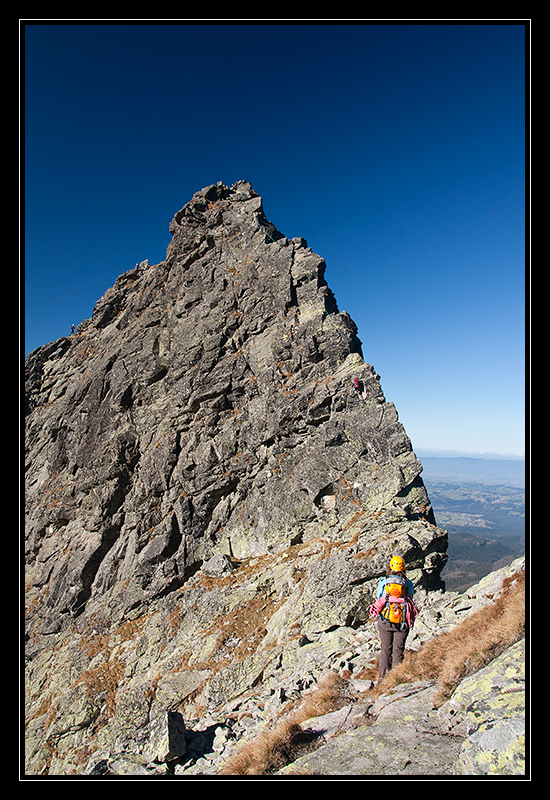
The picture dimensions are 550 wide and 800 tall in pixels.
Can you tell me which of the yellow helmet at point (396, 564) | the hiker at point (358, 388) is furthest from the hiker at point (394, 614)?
the hiker at point (358, 388)

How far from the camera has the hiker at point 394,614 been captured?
33.9ft

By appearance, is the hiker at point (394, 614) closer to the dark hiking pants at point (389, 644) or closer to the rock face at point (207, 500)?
the dark hiking pants at point (389, 644)

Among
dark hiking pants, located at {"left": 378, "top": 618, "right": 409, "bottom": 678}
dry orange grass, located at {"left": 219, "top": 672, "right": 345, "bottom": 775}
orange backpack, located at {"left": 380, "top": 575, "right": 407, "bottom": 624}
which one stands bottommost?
dry orange grass, located at {"left": 219, "top": 672, "right": 345, "bottom": 775}

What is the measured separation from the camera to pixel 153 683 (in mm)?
19797

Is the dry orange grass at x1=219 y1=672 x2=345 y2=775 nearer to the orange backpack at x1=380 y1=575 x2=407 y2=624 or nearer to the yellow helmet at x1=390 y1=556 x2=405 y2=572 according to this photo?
the orange backpack at x1=380 y1=575 x2=407 y2=624

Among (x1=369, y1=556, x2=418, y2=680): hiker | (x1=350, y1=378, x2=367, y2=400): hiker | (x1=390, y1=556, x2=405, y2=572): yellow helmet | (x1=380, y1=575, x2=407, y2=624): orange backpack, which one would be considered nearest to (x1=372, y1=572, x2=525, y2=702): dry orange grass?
(x1=369, y1=556, x2=418, y2=680): hiker

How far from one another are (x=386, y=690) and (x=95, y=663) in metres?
23.2

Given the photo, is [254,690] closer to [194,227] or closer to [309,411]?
[309,411]

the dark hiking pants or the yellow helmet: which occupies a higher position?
the yellow helmet

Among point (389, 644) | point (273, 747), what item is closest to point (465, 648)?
point (389, 644)

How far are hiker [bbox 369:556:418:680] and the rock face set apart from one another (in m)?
4.38

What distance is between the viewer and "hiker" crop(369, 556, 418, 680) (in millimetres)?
10320

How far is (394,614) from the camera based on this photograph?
1029 cm
